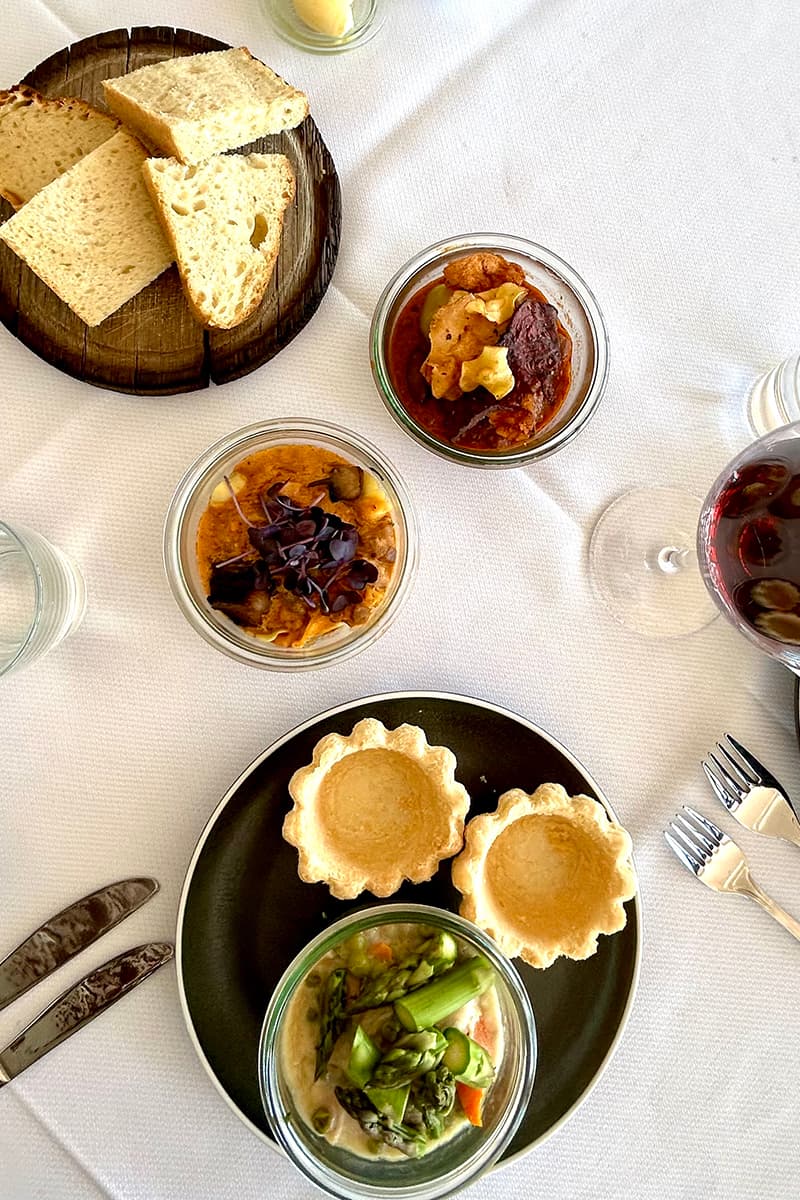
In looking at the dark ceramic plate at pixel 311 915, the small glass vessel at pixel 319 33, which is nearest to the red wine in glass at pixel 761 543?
the dark ceramic plate at pixel 311 915

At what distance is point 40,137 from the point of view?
135 centimetres

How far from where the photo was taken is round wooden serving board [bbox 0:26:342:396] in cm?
135

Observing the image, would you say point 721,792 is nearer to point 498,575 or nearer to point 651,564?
point 651,564

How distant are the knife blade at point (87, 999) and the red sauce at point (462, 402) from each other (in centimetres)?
84

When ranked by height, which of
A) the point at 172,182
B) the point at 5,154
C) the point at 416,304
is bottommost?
the point at 416,304

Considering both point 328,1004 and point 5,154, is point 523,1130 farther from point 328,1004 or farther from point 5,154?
point 5,154

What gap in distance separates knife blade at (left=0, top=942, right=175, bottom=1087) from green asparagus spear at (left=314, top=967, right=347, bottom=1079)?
0.26m

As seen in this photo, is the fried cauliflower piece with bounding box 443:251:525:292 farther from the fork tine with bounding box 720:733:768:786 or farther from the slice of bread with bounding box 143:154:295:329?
the fork tine with bounding box 720:733:768:786

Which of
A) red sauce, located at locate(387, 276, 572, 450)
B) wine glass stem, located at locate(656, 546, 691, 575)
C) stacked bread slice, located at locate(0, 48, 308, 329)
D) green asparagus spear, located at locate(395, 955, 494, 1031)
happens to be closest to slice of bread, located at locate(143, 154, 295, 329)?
stacked bread slice, located at locate(0, 48, 308, 329)

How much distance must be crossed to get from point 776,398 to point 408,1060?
41.8 inches

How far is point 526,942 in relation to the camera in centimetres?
128

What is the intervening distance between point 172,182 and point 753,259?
2.87ft

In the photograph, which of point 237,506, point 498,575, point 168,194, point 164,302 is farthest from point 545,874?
point 168,194

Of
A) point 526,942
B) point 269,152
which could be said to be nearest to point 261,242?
point 269,152
